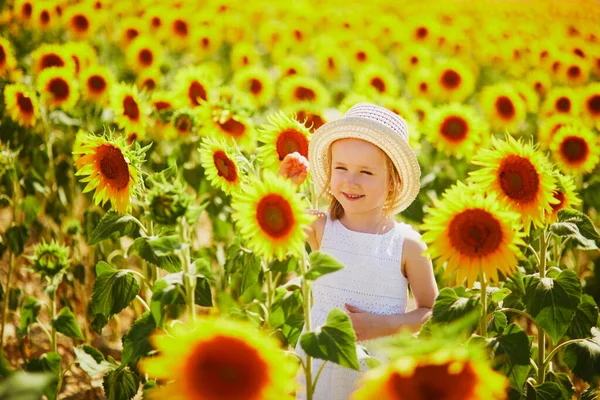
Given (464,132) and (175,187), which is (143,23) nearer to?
(464,132)

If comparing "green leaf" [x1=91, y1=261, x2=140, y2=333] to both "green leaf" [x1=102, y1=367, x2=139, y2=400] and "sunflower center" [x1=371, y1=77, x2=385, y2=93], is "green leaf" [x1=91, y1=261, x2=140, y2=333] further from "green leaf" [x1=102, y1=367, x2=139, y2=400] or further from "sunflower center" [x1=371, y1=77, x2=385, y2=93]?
"sunflower center" [x1=371, y1=77, x2=385, y2=93]

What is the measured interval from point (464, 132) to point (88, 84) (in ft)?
7.75

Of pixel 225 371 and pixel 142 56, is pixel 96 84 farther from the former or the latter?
pixel 225 371

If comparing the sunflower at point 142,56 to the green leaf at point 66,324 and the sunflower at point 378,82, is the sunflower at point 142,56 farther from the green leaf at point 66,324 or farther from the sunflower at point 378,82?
the green leaf at point 66,324

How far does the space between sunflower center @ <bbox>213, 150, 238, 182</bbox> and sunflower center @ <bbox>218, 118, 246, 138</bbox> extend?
77 centimetres

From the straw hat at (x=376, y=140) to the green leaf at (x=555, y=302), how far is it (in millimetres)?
598

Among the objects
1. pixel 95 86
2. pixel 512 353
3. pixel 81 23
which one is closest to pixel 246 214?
pixel 512 353

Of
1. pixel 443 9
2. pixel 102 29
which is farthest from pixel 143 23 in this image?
pixel 443 9

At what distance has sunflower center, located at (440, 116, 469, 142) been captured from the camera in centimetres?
402

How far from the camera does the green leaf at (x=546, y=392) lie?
7.33 feet

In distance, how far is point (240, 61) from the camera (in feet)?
19.3

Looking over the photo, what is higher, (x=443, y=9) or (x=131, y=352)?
(x=443, y=9)

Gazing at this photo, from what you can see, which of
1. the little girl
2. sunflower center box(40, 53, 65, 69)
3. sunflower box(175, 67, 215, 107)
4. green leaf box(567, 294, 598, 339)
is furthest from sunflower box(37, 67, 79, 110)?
green leaf box(567, 294, 598, 339)

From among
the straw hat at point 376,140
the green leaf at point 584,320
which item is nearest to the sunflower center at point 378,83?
the straw hat at point 376,140
